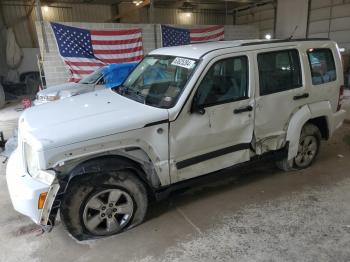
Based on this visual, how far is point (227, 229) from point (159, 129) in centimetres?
121

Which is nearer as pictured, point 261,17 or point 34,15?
point 34,15

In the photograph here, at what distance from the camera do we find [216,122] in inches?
118

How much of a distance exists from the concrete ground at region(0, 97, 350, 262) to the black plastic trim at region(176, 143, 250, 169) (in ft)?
0.91

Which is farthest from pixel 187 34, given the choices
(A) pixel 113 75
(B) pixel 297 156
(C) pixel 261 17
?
(B) pixel 297 156

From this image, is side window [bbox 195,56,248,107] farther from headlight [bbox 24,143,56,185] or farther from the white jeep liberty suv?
headlight [bbox 24,143,56,185]

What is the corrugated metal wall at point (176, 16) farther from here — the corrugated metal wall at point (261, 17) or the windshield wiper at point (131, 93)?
the windshield wiper at point (131, 93)

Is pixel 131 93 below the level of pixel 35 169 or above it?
above

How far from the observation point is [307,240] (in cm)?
270

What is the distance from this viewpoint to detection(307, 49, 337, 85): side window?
→ 12.2 feet

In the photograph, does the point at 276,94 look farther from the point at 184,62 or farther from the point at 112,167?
the point at 112,167

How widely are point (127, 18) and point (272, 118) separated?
14.4 m

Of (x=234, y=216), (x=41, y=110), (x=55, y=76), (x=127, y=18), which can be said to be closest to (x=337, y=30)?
(x=127, y=18)

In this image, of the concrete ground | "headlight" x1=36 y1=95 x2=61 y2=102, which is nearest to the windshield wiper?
the concrete ground

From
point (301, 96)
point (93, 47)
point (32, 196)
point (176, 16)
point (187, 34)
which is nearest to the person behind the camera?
point (32, 196)
